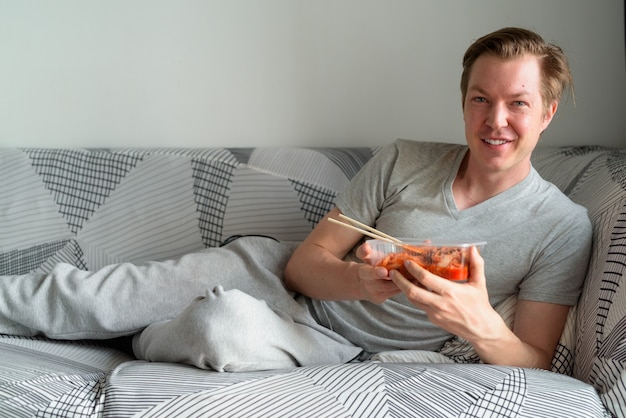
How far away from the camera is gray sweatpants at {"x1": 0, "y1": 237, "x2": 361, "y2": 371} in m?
1.42

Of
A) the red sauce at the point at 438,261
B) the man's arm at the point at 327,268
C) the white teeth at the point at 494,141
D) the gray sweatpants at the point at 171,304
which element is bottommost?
the gray sweatpants at the point at 171,304

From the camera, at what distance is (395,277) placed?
1.27 metres

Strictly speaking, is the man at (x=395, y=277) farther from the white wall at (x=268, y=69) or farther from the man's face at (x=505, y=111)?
the white wall at (x=268, y=69)

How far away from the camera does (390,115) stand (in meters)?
2.24

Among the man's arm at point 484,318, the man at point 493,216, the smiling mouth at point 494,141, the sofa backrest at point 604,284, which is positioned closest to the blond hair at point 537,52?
the man at point 493,216

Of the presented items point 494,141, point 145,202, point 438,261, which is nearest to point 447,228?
point 494,141

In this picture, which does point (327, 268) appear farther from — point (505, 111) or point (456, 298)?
point (505, 111)

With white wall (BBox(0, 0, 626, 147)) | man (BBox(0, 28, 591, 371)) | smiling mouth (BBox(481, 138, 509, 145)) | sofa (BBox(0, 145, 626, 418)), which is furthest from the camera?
white wall (BBox(0, 0, 626, 147))

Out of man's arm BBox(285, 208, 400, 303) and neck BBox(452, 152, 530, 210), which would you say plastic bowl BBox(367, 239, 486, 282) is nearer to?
man's arm BBox(285, 208, 400, 303)

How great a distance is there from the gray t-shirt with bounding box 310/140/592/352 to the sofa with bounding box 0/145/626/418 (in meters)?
0.06

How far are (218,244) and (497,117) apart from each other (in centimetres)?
87

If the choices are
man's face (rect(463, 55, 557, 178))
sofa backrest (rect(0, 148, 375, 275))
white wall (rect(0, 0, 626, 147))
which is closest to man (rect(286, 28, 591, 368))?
man's face (rect(463, 55, 557, 178))

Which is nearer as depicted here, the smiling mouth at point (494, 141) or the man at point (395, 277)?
the man at point (395, 277)

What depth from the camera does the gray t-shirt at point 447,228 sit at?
1.51 metres
